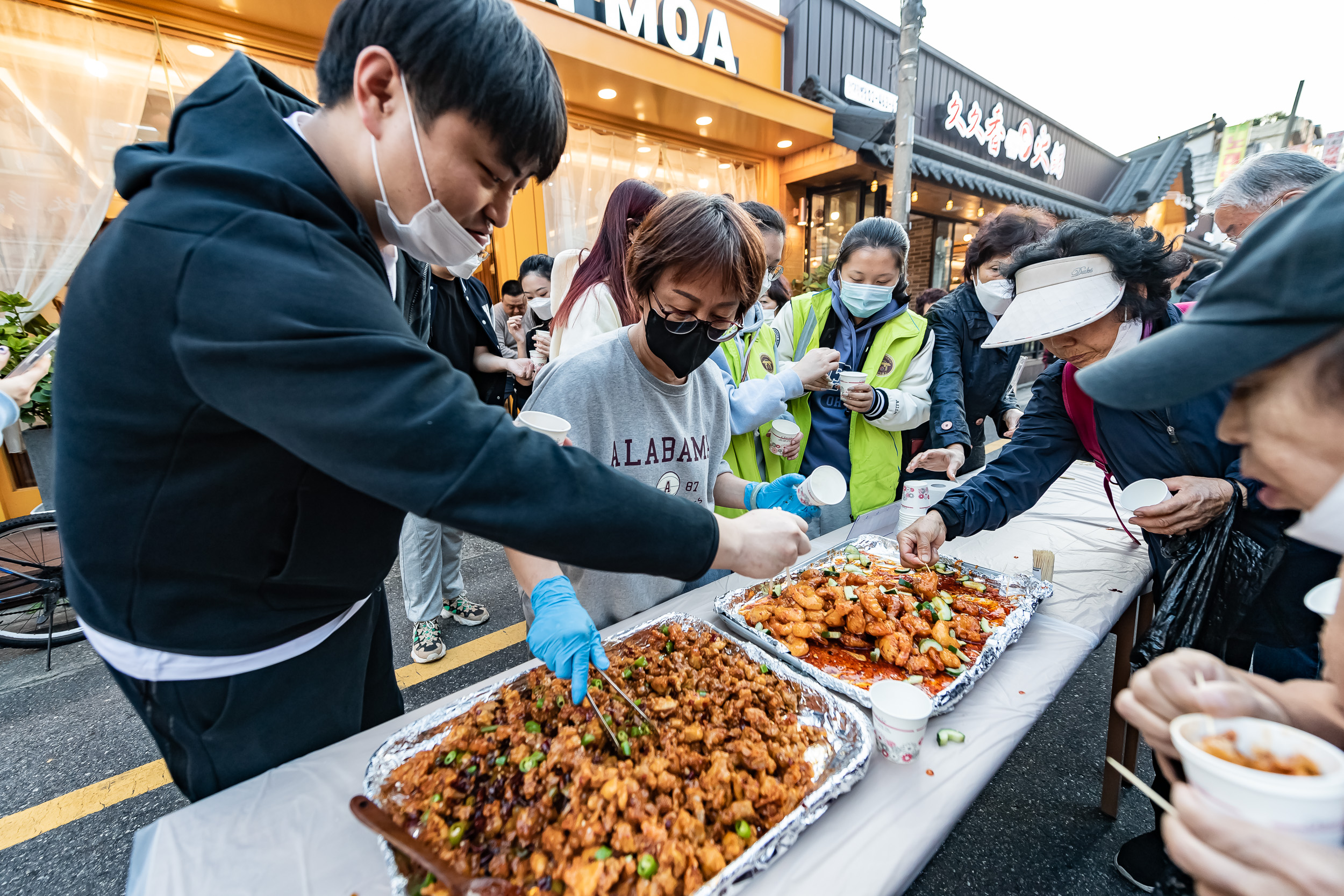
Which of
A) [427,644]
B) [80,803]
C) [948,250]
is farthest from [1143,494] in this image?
[948,250]

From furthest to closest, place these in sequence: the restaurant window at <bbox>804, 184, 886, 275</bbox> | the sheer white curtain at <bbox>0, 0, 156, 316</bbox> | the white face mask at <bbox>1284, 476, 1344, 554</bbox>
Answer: the restaurant window at <bbox>804, 184, 886, 275</bbox>, the sheer white curtain at <bbox>0, 0, 156, 316</bbox>, the white face mask at <bbox>1284, 476, 1344, 554</bbox>

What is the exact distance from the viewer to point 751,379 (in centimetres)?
287

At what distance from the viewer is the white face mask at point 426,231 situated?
0.96 meters

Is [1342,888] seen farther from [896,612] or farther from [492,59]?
[492,59]

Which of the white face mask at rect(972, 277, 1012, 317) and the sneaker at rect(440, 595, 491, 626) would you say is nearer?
the white face mask at rect(972, 277, 1012, 317)

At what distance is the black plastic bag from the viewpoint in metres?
1.61

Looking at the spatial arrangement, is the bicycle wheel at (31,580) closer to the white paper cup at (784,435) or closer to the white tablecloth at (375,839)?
the white tablecloth at (375,839)

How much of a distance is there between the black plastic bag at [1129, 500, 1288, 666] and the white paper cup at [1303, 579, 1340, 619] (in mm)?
753

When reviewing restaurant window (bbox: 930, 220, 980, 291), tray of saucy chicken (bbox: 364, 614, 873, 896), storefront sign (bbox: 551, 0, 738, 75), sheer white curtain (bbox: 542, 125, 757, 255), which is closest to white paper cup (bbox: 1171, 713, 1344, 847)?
tray of saucy chicken (bbox: 364, 614, 873, 896)

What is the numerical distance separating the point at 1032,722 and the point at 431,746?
1570 millimetres

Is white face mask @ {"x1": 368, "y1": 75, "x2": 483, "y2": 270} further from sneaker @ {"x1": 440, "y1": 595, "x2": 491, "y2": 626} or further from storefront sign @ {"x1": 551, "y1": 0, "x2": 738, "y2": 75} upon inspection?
storefront sign @ {"x1": 551, "y1": 0, "x2": 738, "y2": 75}

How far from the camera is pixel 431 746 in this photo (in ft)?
4.20

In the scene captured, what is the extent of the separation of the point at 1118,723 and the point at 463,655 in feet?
11.4

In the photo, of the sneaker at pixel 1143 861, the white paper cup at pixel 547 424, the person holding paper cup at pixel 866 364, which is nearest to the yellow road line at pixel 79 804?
the white paper cup at pixel 547 424
